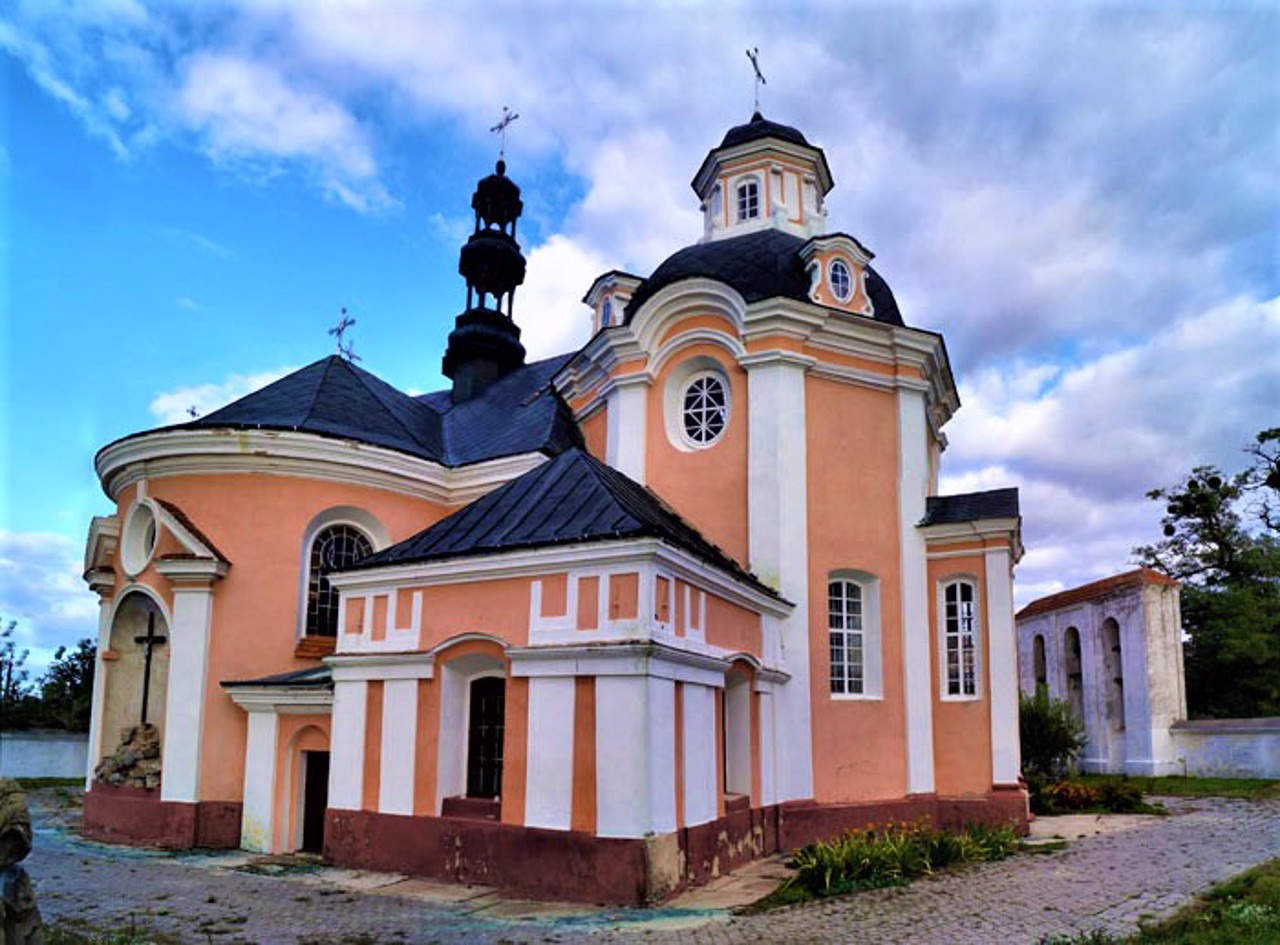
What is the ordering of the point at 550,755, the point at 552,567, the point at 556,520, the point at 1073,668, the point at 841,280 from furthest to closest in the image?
the point at 1073,668 < the point at 841,280 < the point at 556,520 < the point at 552,567 < the point at 550,755

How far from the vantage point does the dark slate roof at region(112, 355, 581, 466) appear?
16922 mm

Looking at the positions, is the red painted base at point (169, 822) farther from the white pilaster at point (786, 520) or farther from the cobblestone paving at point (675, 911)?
the white pilaster at point (786, 520)

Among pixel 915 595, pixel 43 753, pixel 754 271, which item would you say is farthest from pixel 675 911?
pixel 43 753

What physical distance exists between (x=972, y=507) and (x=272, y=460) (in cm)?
1118

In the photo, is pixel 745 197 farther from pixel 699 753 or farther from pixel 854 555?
pixel 699 753

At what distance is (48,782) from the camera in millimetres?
24891

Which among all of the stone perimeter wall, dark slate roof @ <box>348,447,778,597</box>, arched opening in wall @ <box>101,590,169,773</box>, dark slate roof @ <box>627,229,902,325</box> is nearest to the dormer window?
dark slate roof @ <box>627,229,902,325</box>

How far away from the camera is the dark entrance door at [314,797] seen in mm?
13969

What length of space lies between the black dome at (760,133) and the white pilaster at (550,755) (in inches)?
511

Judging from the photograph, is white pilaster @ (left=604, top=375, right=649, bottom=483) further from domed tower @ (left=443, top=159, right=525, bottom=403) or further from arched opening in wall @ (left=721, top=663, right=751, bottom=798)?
domed tower @ (left=443, top=159, right=525, bottom=403)

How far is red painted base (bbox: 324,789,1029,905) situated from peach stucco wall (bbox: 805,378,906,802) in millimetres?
1020

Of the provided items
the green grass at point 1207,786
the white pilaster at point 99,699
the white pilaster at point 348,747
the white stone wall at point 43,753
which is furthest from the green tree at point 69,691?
the green grass at point 1207,786

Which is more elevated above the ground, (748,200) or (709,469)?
(748,200)

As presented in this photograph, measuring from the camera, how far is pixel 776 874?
11.6 metres
